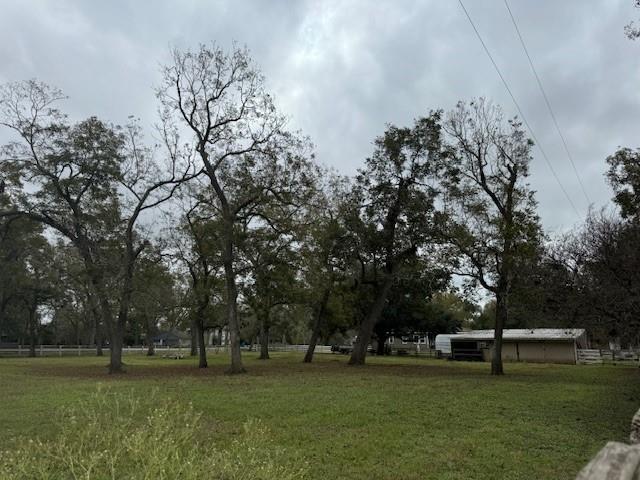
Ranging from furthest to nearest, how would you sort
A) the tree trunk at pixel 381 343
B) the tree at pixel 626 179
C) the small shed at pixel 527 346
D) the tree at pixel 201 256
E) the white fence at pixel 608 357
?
the tree trunk at pixel 381 343 < the small shed at pixel 527 346 < the white fence at pixel 608 357 < the tree at pixel 201 256 < the tree at pixel 626 179

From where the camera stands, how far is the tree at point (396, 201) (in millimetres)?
27766

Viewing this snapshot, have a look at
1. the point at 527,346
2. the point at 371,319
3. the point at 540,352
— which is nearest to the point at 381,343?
the point at 527,346

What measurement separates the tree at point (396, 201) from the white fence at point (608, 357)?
77.0ft

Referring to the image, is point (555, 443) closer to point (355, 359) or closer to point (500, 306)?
point (500, 306)

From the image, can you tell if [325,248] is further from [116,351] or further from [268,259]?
[116,351]

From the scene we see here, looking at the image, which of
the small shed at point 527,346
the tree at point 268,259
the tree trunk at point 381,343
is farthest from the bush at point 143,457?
the tree trunk at point 381,343

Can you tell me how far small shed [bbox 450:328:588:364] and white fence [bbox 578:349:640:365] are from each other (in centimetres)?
78

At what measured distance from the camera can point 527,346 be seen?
47.5 metres

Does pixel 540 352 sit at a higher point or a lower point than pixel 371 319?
lower

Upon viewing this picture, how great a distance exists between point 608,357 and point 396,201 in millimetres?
27487

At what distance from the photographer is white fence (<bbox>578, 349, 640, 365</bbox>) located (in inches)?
1693

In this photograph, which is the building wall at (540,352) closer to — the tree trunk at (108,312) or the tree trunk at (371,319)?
the tree trunk at (371,319)

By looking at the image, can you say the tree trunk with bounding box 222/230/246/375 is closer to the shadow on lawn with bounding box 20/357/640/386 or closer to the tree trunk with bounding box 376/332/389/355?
the shadow on lawn with bounding box 20/357/640/386

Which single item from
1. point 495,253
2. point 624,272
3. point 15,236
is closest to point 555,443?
point 624,272
